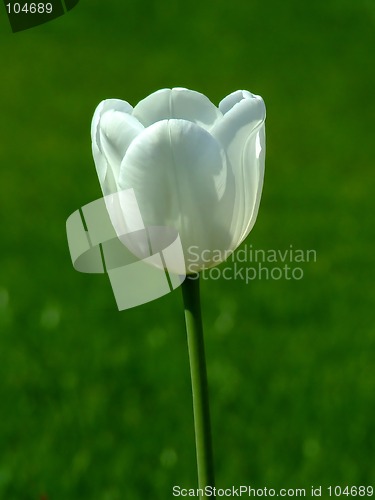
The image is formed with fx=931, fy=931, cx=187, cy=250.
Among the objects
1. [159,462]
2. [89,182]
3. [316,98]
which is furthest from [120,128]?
[316,98]

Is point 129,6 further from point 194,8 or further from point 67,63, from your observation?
point 67,63

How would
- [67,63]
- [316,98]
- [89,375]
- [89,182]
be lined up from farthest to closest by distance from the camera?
[67,63], [316,98], [89,182], [89,375]

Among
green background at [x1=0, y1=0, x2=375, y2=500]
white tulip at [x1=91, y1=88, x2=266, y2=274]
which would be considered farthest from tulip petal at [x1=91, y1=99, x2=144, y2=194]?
green background at [x1=0, y1=0, x2=375, y2=500]
